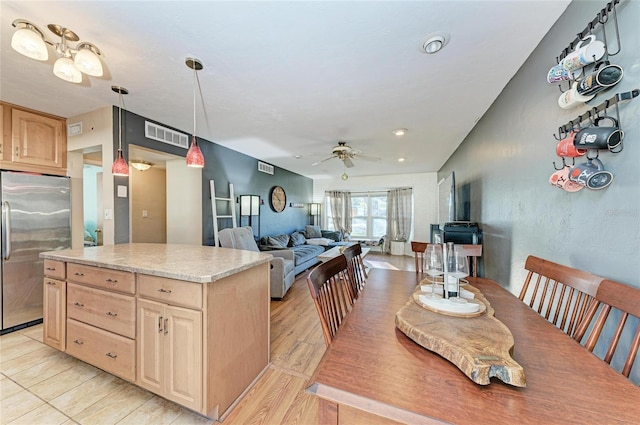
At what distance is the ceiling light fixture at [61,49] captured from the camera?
135 cm

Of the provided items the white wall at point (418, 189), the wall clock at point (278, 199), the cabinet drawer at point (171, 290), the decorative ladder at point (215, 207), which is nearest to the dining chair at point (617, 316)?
the cabinet drawer at point (171, 290)

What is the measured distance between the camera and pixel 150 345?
1.52 meters

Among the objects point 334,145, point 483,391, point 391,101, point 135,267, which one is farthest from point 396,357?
point 334,145

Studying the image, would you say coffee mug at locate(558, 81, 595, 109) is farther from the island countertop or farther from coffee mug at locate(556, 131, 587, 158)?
the island countertop

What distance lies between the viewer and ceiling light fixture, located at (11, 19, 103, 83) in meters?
1.35

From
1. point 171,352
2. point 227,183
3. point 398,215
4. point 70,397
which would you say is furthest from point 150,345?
point 398,215

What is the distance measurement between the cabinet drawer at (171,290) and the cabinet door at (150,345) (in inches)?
2.3

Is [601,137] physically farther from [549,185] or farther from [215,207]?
[215,207]

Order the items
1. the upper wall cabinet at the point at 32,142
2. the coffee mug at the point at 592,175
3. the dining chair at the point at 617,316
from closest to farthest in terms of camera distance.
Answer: the dining chair at the point at 617,316 → the coffee mug at the point at 592,175 → the upper wall cabinet at the point at 32,142

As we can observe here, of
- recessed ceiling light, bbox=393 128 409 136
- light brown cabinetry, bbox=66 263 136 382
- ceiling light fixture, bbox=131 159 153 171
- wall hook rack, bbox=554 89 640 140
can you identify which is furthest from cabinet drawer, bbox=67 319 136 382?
recessed ceiling light, bbox=393 128 409 136

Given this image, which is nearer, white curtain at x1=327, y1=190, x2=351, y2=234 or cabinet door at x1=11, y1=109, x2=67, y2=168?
cabinet door at x1=11, y1=109, x2=67, y2=168

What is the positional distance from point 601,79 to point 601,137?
0.25m

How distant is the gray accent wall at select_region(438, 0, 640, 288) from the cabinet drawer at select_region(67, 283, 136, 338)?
2683 mm

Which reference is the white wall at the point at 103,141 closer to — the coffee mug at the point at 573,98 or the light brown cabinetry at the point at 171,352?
the light brown cabinetry at the point at 171,352
